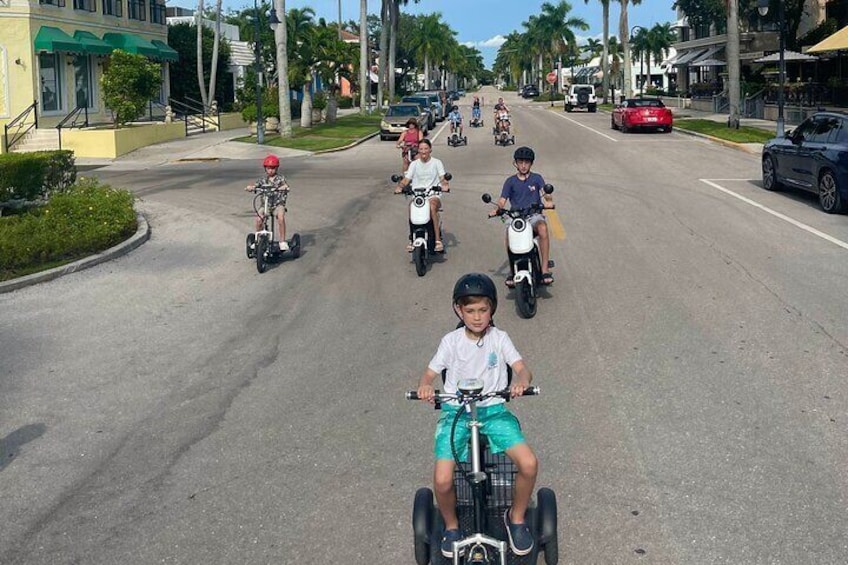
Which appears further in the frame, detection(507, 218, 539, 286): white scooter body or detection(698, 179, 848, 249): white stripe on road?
detection(698, 179, 848, 249): white stripe on road

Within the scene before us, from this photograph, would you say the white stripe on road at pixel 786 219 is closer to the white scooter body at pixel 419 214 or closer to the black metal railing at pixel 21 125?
the white scooter body at pixel 419 214

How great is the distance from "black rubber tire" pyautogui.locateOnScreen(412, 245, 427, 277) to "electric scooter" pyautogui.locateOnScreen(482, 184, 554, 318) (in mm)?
2271

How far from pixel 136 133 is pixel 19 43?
17.2ft

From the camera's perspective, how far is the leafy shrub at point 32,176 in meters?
17.0

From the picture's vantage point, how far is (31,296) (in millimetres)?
11711

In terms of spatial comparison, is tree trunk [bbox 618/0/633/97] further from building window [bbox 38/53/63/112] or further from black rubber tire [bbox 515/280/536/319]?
black rubber tire [bbox 515/280/536/319]

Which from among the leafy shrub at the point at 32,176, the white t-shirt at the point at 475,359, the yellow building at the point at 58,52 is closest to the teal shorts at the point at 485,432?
the white t-shirt at the point at 475,359

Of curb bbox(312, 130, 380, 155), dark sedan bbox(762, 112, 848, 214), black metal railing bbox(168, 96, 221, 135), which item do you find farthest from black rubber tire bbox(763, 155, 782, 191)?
black metal railing bbox(168, 96, 221, 135)

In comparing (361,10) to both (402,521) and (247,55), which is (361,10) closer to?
(247,55)

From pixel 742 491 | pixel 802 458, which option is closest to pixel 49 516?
pixel 742 491

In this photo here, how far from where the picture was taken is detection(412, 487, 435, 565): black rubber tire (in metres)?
4.64

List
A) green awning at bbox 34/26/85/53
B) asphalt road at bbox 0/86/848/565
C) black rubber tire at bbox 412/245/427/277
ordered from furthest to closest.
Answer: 1. green awning at bbox 34/26/85/53
2. black rubber tire at bbox 412/245/427/277
3. asphalt road at bbox 0/86/848/565

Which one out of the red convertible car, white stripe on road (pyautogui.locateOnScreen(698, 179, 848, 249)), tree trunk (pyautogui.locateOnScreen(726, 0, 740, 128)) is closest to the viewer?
white stripe on road (pyautogui.locateOnScreen(698, 179, 848, 249))

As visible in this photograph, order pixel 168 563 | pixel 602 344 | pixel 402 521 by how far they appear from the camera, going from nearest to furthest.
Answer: pixel 168 563 < pixel 402 521 < pixel 602 344
